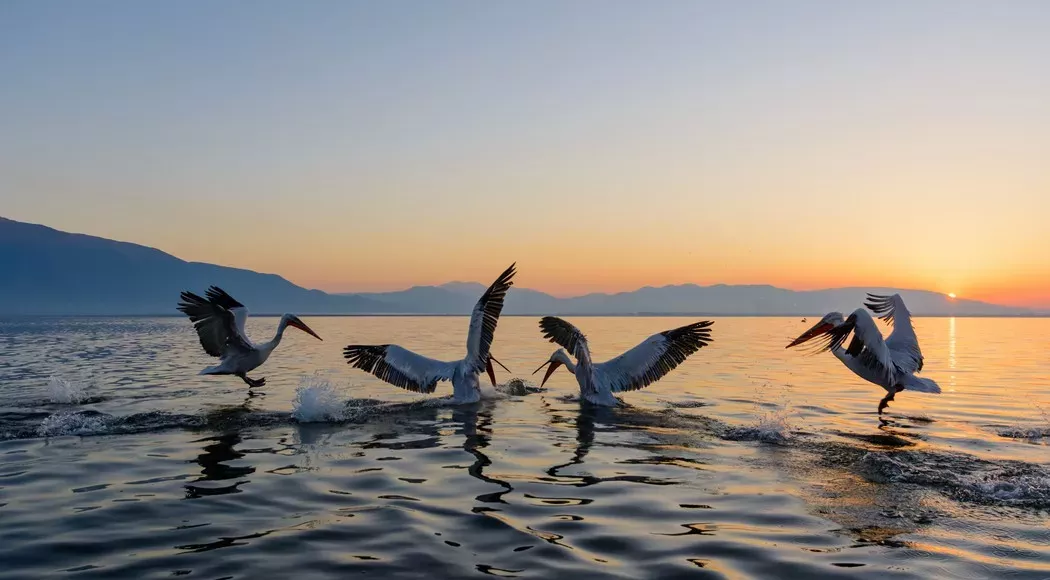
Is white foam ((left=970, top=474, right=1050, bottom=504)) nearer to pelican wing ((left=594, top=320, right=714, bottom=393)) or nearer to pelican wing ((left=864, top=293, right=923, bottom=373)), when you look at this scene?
pelican wing ((left=864, top=293, right=923, bottom=373))

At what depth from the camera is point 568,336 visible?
1418cm

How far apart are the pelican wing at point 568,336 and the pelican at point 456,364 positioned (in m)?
1.50

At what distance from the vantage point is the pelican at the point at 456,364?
13.2m

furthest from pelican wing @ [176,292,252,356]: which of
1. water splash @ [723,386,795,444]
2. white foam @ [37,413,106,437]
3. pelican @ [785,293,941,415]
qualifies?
pelican @ [785,293,941,415]

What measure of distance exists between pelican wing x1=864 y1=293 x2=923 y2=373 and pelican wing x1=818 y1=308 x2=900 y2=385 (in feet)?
3.74

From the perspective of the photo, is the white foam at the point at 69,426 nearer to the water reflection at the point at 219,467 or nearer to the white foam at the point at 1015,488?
the water reflection at the point at 219,467

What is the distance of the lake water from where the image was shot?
5191 millimetres

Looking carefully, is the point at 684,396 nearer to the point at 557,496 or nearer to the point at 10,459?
the point at 557,496

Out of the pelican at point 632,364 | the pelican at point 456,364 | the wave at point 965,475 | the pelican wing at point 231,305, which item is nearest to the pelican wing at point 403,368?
the pelican at point 456,364

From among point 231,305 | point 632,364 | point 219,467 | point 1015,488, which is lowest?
point 219,467

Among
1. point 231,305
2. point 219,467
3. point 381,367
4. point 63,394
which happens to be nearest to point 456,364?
point 381,367

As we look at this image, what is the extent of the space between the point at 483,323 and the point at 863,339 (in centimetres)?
642

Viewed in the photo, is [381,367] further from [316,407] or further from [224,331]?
[224,331]

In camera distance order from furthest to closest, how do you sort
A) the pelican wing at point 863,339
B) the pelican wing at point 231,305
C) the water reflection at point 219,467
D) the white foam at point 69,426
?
the pelican wing at point 231,305, the pelican wing at point 863,339, the white foam at point 69,426, the water reflection at point 219,467
